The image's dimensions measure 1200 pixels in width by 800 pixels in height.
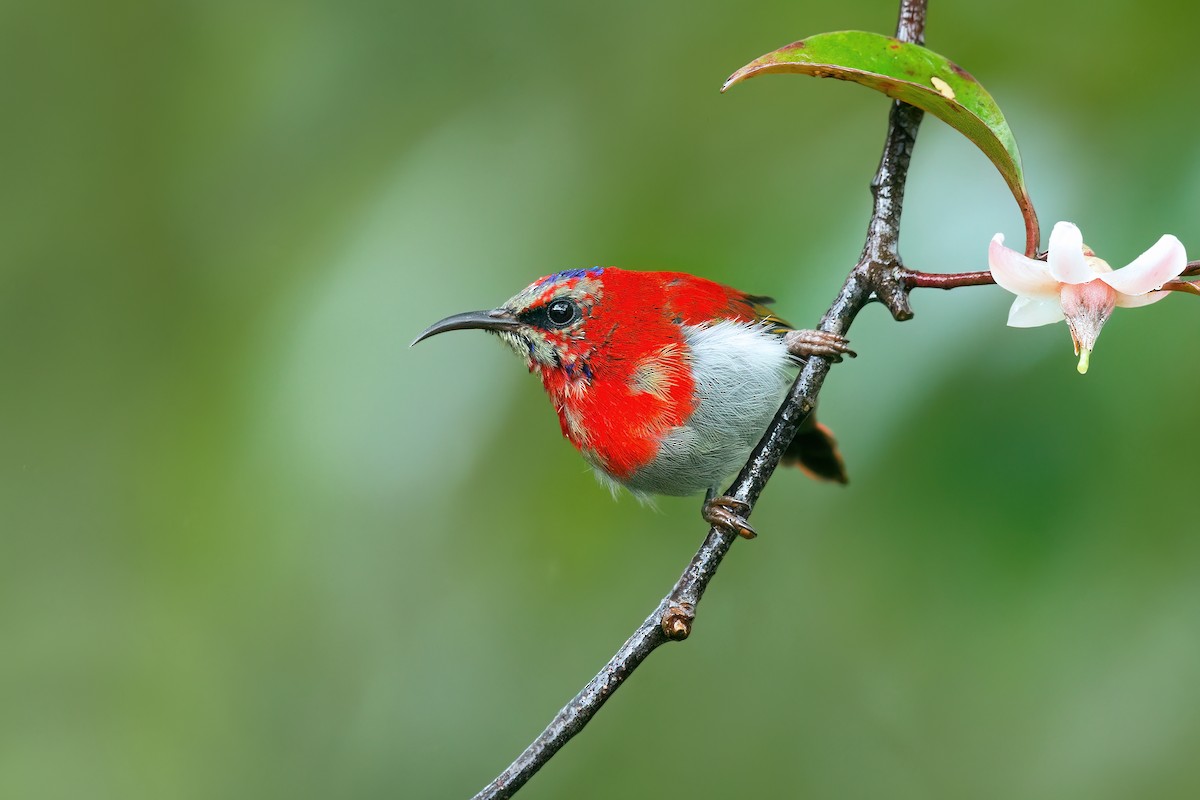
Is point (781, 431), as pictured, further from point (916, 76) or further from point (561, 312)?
point (561, 312)

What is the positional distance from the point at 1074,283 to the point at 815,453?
120 centimetres

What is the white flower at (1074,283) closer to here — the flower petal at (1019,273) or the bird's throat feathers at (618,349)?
the flower petal at (1019,273)

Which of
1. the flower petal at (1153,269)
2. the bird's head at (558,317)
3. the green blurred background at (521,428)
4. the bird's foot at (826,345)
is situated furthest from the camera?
the bird's head at (558,317)

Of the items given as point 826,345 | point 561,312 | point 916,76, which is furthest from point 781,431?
point 561,312

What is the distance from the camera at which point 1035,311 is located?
4.46ft

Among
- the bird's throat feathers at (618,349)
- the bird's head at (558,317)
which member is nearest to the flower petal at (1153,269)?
the bird's throat feathers at (618,349)

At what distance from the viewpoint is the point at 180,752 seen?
2879 mm

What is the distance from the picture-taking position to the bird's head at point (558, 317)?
2348 millimetres

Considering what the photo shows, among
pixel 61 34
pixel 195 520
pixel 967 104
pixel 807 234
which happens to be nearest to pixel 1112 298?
pixel 967 104

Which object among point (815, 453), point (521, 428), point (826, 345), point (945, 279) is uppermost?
point (945, 279)

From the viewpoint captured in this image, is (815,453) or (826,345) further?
(815,453)

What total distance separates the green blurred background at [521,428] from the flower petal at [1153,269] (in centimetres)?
50

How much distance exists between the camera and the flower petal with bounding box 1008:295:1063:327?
1349 mm

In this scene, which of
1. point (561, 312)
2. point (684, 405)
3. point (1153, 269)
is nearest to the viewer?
point (1153, 269)
